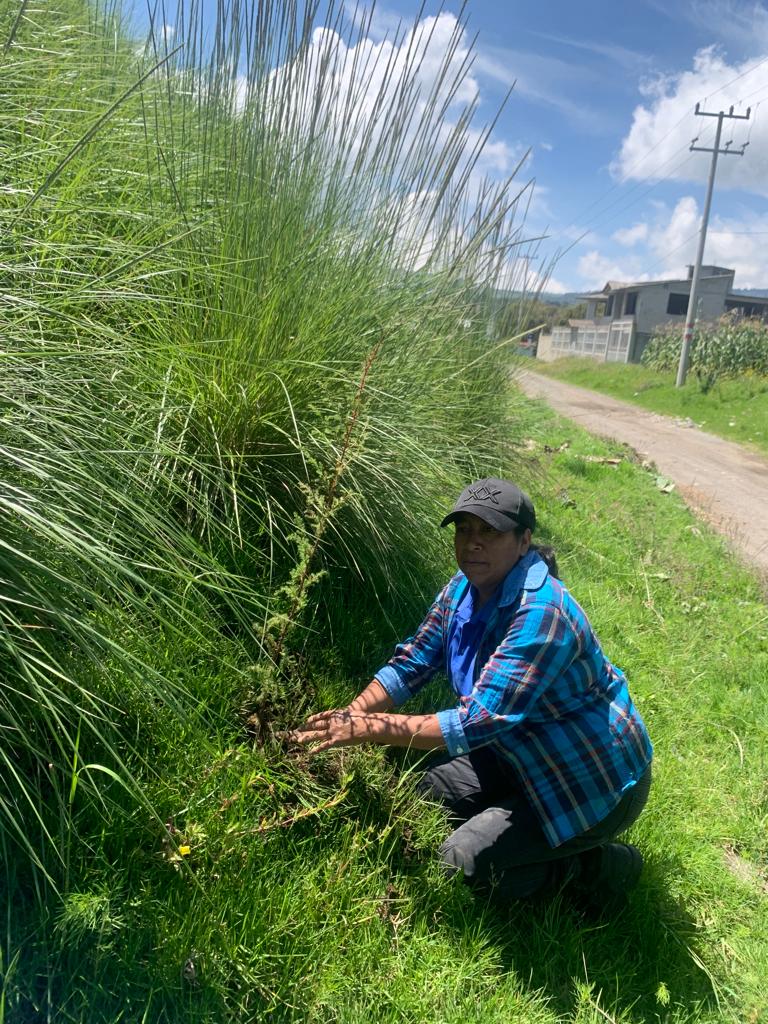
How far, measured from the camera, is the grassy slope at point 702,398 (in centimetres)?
1686

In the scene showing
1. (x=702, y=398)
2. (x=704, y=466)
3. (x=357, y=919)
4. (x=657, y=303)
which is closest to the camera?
(x=357, y=919)

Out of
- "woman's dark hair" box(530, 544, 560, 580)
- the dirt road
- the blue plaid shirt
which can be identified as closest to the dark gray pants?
the blue plaid shirt

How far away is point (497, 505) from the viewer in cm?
237

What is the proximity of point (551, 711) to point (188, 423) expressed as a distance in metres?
1.49

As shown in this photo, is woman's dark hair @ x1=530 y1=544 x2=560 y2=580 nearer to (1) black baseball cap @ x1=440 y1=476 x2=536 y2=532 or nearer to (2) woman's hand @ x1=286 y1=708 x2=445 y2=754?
(1) black baseball cap @ x1=440 y1=476 x2=536 y2=532

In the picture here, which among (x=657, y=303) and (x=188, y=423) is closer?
(x=188, y=423)

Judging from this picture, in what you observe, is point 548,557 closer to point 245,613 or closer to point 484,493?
point 484,493

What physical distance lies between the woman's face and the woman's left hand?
554 millimetres

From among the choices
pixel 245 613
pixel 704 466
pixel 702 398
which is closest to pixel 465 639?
pixel 245 613

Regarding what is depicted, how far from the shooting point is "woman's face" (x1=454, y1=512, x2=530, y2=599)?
2.44 meters

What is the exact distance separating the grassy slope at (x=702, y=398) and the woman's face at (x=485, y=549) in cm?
965

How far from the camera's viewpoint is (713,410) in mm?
19703

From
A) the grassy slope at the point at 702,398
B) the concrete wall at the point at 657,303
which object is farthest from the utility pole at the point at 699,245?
the concrete wall at the point at 657,303

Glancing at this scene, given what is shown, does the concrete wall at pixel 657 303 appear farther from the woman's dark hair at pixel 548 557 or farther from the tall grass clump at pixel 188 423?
the woman's dark hair at pixel 548 557
